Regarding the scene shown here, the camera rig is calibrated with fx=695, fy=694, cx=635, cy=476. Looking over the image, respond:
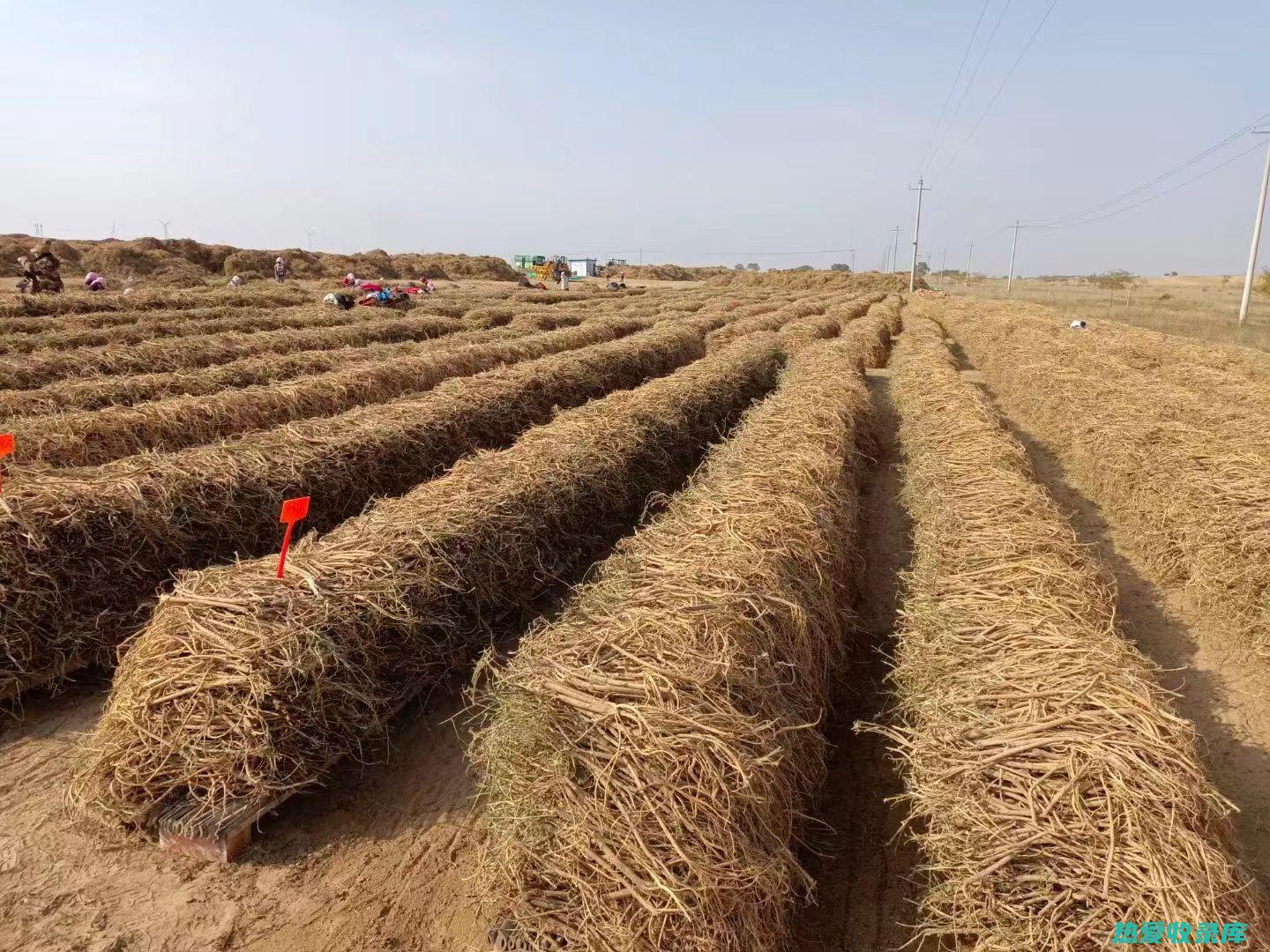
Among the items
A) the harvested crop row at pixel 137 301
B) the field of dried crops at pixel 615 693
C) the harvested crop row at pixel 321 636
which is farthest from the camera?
the harvested crop row at pixel 137 301

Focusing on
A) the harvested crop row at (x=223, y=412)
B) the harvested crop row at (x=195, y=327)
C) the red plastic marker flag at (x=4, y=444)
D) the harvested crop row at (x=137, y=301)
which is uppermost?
the harvested crop row at (x=137, y=301)

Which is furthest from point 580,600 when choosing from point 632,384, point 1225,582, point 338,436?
point 632,384

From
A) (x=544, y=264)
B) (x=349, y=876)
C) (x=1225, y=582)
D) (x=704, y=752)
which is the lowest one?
(x=349, y=876)

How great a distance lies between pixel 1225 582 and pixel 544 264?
61.9 meters

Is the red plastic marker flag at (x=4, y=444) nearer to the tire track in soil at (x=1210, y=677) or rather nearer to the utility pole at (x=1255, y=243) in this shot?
the tire track in soil at (x=1210, y=677)

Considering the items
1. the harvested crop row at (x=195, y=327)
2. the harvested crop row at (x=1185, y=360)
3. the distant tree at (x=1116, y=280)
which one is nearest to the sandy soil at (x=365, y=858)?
the harvested crop row at (x=1185, y=360)

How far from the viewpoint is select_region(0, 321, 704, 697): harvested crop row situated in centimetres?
425

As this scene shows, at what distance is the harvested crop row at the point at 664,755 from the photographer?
227 centimetres

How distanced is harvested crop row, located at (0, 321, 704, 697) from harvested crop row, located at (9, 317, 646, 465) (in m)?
1.43

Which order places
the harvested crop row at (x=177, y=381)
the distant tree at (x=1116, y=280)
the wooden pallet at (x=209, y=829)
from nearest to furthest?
1. the wooden pallet at (x=209, y=829)
2. the harvested crop row at (x=177, y=381)
3. the distant tree at (x=1116, y=280)

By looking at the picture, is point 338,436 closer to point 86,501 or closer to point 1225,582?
point 86,501

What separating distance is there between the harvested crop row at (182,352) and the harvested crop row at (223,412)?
2.79 metres

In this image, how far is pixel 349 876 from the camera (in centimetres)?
317

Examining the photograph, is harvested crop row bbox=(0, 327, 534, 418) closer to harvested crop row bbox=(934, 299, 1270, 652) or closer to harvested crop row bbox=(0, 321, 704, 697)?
harvested crop row bbox=(0, 321, 704, 697)
